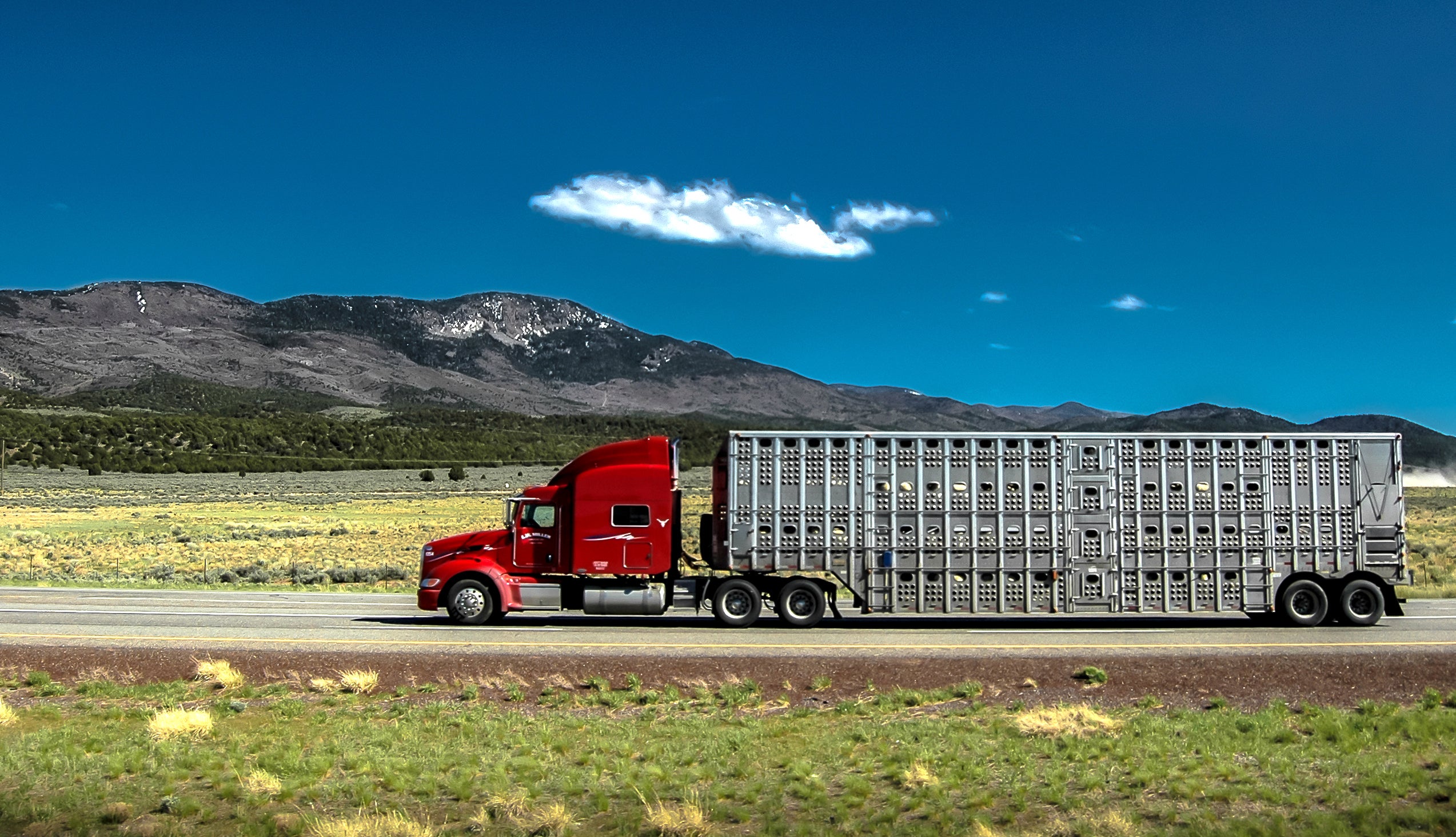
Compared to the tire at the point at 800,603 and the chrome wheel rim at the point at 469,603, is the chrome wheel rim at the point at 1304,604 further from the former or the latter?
the chrome wheel rim at the point at 469,603

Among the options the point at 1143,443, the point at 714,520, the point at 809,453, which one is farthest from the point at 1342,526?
the point at 714,520

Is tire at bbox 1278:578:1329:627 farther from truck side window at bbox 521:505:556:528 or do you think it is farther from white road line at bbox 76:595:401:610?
white road line at bbox 76:595:401:610

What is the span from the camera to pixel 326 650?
57.7ft

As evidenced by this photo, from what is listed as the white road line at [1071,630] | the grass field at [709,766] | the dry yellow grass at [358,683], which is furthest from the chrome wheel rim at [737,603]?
the dry yellow grass at [358,683]

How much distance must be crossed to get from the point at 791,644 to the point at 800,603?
8.02 ft

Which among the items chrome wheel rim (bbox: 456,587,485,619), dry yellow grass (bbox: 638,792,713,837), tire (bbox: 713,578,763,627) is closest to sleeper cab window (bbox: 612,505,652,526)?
tire (bbox: 713,578,763,627)

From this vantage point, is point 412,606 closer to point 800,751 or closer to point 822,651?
point 822,651

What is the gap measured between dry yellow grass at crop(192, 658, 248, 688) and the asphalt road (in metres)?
1.93

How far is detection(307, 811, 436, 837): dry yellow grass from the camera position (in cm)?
909

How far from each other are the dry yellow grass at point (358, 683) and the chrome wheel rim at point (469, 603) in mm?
5836

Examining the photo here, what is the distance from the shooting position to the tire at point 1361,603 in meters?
20.1

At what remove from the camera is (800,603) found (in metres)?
20.8

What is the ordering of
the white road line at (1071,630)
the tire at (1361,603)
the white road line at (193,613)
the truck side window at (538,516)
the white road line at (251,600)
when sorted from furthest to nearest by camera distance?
the white road line at (251,600) < the white road line at (193,613) < the truck side window at (538,516) < the white road line at (1071,630) < the tire at (1361,603)

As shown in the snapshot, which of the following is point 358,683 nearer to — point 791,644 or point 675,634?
point 675,634
